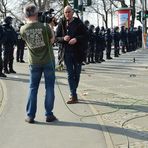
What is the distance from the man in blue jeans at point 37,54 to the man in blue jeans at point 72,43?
1.56 metres

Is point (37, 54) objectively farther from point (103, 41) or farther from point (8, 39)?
point (103, 41)

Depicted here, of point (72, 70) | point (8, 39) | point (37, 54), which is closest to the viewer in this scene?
point (37, 54)

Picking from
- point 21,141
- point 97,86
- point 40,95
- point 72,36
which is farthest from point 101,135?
point 97,86

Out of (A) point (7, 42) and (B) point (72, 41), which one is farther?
(A) point (7, 42)

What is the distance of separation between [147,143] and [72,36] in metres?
3.68

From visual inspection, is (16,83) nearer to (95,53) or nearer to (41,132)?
(41,132)

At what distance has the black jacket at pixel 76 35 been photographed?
953 centimetres

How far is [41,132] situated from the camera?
23.9ft

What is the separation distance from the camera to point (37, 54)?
7.90m

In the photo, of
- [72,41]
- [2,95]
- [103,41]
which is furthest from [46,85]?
[103,41]

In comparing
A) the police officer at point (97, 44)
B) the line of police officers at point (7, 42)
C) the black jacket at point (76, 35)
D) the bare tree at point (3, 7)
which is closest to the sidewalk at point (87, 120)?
the black jacket at point (76, 35)

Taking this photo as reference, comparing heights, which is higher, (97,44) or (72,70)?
(97,44)

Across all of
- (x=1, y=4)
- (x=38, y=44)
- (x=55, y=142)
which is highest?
(x=1, y=4)

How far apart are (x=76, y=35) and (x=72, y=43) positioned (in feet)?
0.79
